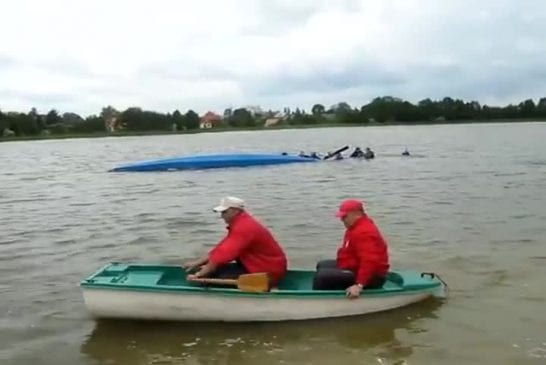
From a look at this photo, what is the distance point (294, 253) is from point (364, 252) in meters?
5.56

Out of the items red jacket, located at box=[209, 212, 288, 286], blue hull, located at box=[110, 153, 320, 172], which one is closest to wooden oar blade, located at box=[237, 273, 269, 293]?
red jacket, located at box=[209, 212, 288, 286]

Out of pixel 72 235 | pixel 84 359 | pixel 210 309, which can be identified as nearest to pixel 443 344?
pixel 210 309

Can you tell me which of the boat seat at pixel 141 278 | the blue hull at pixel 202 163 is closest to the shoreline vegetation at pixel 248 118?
the blue hull at pixel 202 163

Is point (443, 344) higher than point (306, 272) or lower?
lower

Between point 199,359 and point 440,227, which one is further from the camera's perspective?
point 440,227

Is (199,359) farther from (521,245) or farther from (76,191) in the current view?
(76,191)

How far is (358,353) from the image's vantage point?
8875 mm

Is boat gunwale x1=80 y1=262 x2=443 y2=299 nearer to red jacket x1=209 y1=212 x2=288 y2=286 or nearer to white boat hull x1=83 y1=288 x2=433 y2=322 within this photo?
white boat hull x1=83 y1=288 x2=433 y2=322

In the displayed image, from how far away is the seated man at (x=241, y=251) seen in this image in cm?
945

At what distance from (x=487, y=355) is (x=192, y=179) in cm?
2489

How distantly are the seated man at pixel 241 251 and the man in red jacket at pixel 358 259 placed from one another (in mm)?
632

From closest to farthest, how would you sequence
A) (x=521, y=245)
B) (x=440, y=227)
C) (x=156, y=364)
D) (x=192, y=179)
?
(x=156, y=364), (x=521, y=245), (x=440, y=227), (x=192, y=179)

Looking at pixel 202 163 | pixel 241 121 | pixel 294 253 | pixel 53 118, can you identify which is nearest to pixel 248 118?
pixel 241 121

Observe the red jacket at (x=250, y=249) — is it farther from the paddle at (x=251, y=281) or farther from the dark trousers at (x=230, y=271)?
the paddle at (x=251, y=281)
